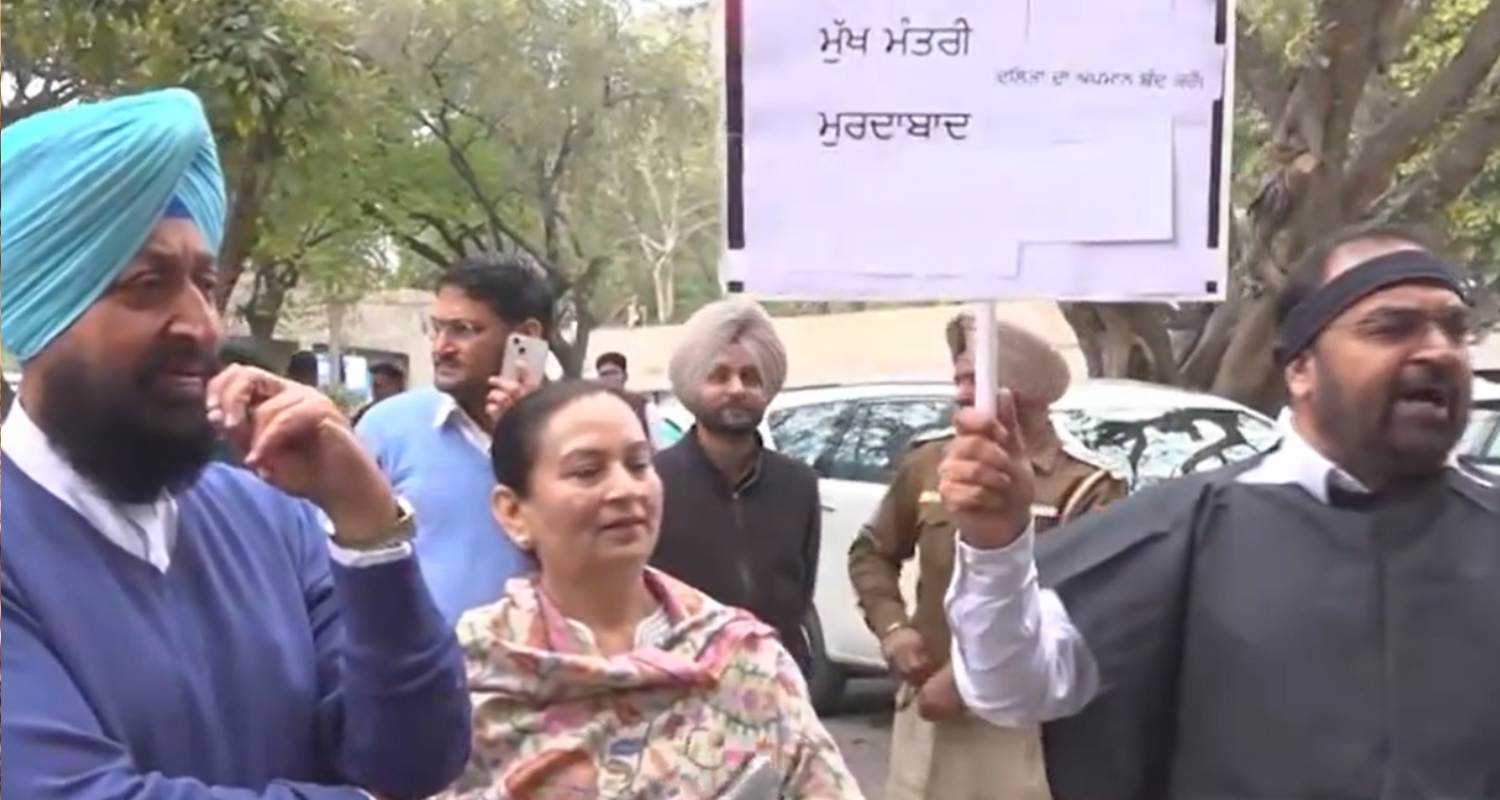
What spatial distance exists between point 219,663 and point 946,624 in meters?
3.02

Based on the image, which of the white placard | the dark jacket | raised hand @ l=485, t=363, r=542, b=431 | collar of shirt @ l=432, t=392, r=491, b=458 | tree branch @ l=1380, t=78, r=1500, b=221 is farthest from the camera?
tree branch @ l=1380, t=78, r=1500, b=221

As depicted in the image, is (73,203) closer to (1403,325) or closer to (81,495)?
(81,495)

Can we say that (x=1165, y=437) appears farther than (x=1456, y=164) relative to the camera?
No

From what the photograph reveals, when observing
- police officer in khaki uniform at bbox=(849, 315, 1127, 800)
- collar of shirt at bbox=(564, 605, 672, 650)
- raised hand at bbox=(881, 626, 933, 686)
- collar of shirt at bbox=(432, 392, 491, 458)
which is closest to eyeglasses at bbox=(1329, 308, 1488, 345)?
collar of shirt at bbox=(564, 605, 672, 650)

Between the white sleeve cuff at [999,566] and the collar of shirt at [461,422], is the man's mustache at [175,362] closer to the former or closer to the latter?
the white sleeve cuff at [999,566]

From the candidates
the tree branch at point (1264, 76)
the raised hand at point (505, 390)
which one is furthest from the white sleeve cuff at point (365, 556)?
the tree branch at point (1264, 76)

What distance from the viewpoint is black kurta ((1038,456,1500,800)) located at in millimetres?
2953

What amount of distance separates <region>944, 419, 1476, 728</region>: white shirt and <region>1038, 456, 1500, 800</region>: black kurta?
0.10ft

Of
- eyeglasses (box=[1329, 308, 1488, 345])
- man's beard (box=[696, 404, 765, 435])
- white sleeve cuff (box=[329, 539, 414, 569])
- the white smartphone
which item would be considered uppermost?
eyeglasses (box=[1329, 308, 1488, 345])

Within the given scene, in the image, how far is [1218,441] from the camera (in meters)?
9.41

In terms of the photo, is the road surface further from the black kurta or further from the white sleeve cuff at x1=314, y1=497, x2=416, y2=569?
the white sleeve cuff at x1=314, y1=497, x2=416, y2=569

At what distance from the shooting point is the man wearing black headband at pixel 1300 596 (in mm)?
2947

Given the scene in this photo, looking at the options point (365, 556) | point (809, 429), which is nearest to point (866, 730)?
point (809, 429)

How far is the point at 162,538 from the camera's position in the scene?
8.07 feet
